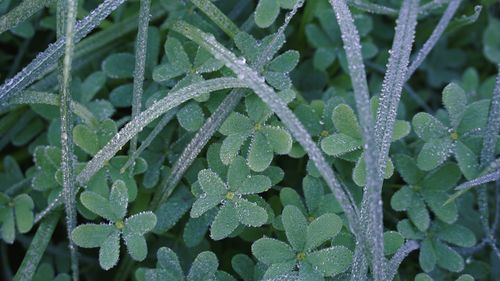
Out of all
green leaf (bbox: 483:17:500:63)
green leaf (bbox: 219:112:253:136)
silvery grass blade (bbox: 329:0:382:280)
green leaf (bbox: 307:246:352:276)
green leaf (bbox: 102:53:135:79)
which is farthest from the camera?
green leaf (bbox: 483:17:500:63)

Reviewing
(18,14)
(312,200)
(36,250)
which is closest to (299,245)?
(312,200)

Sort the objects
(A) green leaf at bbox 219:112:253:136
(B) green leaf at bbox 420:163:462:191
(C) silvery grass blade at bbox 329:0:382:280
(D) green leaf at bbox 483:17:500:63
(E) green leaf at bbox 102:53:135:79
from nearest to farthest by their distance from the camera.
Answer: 1. (C) silvery grass blade at bbox 329:0:382:280
2. (A) green leaf at bbox 219:112:253:136
3. (B) green leaf at bbox 420:163:462:191
4. (E) green leaf at bbox 102:53:135:79
5. (D) green leaf at bbox 483:17:500:63

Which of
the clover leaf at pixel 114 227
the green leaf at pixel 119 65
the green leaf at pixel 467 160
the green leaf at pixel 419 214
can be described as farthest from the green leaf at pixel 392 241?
the green leaf at pixel 119 65

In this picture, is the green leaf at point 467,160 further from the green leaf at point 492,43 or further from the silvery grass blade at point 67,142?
the silvery grass blade at point 67,142

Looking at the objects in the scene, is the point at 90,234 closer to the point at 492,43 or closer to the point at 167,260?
the point at 167,260

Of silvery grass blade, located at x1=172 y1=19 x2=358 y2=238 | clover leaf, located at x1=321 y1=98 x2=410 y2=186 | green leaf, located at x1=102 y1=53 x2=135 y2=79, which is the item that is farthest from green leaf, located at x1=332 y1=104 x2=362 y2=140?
green leaf, located at x1=102 y1=53 x2=135 y2=79

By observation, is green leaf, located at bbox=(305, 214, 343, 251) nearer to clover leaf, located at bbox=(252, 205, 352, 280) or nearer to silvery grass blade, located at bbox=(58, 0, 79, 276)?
clover leaf, located at bbox=(252, 205, 352, 280)
